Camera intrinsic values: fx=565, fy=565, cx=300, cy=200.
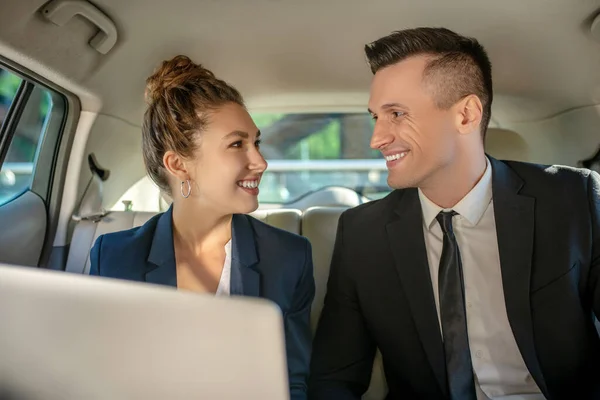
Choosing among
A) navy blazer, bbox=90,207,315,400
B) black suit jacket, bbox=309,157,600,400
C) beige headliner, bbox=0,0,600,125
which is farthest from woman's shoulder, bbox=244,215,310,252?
beige headliner, bbox=0,0,600,125

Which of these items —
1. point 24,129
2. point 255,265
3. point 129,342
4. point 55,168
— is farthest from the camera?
point 55,168

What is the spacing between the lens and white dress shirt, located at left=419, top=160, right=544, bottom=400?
1.36 meters

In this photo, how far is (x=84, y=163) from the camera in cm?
214

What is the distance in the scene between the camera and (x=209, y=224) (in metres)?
1.49

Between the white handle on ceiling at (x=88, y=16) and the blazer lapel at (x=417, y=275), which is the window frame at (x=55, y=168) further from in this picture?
the blazer lapel at (x=417, y=275)

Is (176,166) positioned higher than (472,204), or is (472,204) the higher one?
(176,166)

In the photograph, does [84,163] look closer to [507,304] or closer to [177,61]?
[177,61]

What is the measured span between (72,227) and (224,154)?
963 millimetres

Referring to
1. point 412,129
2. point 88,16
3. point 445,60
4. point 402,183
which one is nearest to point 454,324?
point 402,183

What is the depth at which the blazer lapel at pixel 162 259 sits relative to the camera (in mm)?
1405

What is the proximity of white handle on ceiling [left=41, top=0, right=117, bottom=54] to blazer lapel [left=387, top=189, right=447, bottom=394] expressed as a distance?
1.09 meters

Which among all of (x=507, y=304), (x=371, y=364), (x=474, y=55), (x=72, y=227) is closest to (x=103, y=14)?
(x=72, y=227)

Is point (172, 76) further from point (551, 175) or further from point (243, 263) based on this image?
point (551, 175)

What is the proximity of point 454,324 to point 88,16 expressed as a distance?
1.38 meters
